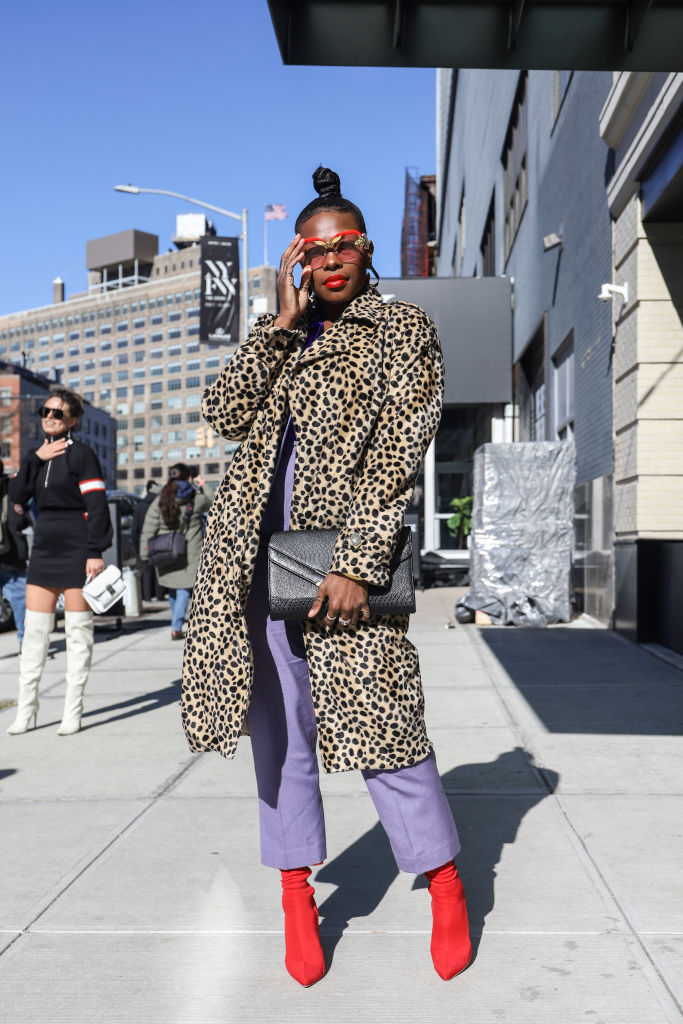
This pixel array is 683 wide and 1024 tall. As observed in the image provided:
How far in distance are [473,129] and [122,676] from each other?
23.7 meters

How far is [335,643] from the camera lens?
2412 mm

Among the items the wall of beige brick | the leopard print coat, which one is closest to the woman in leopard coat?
the leopard print coat

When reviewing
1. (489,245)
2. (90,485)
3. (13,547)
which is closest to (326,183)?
(90,485)

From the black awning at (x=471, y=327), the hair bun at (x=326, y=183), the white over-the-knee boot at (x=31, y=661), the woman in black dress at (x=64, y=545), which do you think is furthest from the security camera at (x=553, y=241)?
the hair bun at (x=326, y=183)

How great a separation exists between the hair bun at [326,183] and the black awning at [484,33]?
2228 mm

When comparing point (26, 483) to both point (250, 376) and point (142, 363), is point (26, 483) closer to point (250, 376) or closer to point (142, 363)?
point (250, 376)

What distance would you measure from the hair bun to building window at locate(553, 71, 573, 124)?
413 inches

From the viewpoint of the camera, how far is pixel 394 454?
241 cm

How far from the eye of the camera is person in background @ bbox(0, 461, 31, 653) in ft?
24.3

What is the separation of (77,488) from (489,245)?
20937 millimetres

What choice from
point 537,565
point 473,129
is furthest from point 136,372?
point 537,565

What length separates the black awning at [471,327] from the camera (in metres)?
19.0

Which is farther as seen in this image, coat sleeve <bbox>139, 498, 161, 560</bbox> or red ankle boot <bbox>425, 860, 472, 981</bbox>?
coat sleeve <bbox>139, 498, 161, 560</bbox>

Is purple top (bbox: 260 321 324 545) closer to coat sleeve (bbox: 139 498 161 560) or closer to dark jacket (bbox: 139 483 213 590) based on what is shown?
dark jacket (bbox: 139 483 213 590)
